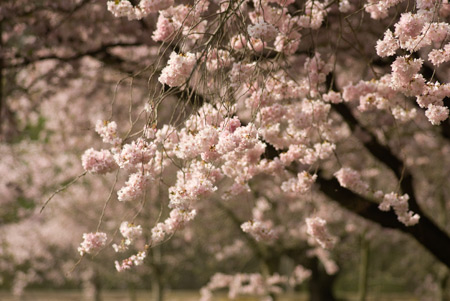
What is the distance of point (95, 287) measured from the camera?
843 inches

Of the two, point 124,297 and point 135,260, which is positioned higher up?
point 124,297

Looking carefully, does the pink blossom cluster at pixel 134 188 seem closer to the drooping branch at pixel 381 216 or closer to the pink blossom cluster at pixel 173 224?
the pink blossom cluster at pixel 173 224

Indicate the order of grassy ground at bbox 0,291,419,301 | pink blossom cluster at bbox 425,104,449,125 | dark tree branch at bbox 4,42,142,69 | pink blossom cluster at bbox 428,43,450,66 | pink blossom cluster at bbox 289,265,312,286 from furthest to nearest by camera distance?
1. grassy ground at bbox 0,291,419,301
2. pink blossom cluster at bbox 289,265,312,286
3. dark tree branch at bbox 4,42,142,69
4. pink blossom cluster at bbox 425,104,449,125
5. pink blossom cluster at bbox 428,43,450,66

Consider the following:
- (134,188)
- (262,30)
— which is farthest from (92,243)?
(262,30)

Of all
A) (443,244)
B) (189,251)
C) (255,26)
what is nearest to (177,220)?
(255,26)

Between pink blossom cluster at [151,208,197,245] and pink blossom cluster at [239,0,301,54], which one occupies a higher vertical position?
pink blossom cluster at [239,0,301,54]

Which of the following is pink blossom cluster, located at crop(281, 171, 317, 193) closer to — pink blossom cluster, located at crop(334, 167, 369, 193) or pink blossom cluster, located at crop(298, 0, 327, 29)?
pink blossom cluster, located at crop(334, 167, 369, 193)

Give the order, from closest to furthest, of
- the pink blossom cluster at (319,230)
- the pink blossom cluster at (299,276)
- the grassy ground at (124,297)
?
1. the pink blossom cluster at (319,230)
2. the pink blossom cluster at (299,276)
3. the grassy ground at (124,297)

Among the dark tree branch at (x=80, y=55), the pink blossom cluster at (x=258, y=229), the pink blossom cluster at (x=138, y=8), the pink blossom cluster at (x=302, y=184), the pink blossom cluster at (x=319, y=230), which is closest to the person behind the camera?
the pink blossom cluster at (x=138, y=8)

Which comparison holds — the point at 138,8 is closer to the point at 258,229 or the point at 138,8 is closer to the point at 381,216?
the point at 258,229

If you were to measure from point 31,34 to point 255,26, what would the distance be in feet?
15.0

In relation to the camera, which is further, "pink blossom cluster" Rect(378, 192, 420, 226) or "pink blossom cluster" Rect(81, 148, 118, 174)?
"pink blossom cluster" Rect(378, 192, 420, 226)

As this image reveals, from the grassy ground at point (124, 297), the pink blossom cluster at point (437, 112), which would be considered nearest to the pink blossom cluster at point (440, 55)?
the pink blossom cluster at point (437, 112)

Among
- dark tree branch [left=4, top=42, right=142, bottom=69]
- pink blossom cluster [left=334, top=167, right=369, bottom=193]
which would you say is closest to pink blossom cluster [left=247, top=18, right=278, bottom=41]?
pink blossom cluster [left=334, top=167, right=369, bottom=193]
